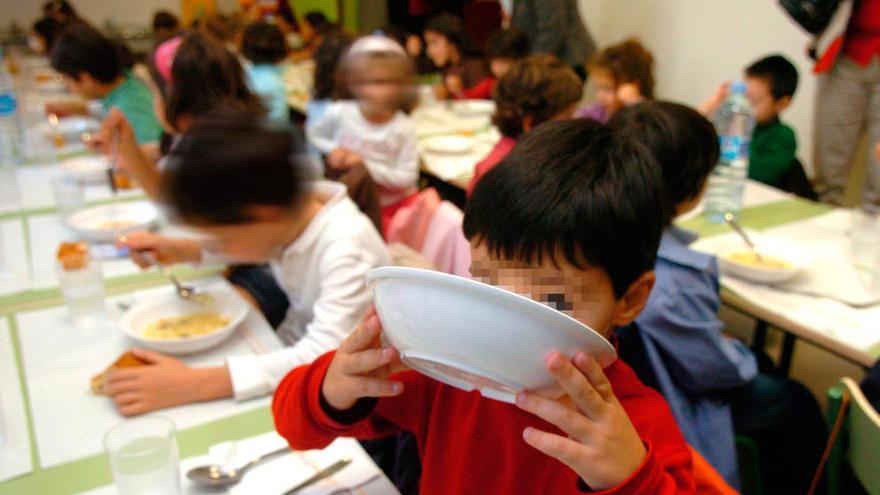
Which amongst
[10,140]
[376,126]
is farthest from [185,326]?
[10,140]

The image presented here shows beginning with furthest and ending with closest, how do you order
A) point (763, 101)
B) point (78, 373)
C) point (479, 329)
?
point (763, 101) → point (78, 373) → point (479, 329)

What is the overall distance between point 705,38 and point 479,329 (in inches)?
170

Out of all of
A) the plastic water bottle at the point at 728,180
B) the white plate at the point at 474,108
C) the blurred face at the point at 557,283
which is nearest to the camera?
the blurred face at the point at 557,283

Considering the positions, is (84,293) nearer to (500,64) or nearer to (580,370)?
(580,370)

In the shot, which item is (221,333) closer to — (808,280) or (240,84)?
(240,84)

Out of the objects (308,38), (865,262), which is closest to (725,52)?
(865,262)

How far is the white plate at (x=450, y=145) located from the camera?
9.49 feet

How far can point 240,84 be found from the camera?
6.34 ft

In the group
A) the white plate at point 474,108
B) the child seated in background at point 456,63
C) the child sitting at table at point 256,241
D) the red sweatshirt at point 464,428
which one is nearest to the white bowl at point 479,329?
the red sweatshirt at point 464,428

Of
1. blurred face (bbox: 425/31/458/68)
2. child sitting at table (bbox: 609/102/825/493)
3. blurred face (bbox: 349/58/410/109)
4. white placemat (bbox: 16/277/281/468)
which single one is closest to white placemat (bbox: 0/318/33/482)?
white placemat (bbox: 16/277/281/468)

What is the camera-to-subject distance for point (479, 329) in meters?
0.54

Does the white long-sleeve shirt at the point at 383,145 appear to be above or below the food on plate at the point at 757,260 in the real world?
above

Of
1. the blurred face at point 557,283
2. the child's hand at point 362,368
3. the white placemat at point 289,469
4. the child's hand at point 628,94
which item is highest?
the child's hand at point 628,94

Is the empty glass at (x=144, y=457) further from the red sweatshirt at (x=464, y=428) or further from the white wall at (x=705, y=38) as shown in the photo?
the white wall at (x=705, y=38)
